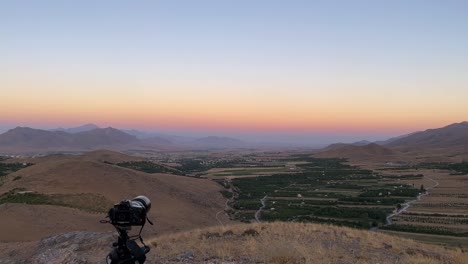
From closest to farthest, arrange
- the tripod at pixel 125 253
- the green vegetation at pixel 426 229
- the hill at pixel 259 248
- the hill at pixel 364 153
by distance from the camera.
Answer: the tripod at pixel 125 253, the hill at pixel 259 248, the green vegetation at pixel 426 229, the hill at pixel 364 153

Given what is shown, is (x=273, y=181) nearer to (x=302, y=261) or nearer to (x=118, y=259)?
(x=302, y=261)

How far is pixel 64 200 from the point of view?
33312mm

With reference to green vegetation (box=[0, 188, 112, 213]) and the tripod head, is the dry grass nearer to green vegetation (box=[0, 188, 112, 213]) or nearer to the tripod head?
the tripod head

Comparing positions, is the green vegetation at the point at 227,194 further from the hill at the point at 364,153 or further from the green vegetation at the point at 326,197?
the hill at the point at 364,153

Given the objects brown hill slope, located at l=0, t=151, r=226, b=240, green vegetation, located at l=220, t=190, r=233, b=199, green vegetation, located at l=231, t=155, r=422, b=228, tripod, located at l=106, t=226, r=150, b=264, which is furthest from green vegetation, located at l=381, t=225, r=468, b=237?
tripod, located at l=106, t=226, r=150, b=264

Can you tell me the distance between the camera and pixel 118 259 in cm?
473

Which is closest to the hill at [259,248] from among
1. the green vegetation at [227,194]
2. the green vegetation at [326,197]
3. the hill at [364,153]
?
the green vegetation at [326,197]

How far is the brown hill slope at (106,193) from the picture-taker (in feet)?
97.9

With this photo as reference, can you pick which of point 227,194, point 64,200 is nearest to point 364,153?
point 227,194

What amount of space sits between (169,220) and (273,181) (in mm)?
41597

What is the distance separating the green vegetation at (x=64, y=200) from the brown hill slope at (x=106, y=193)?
2.8 inches

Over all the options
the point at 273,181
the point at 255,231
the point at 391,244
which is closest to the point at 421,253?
the point at 391,244

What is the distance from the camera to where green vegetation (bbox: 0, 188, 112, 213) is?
31.8m

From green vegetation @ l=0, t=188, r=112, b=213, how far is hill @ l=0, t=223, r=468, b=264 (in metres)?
13.3
